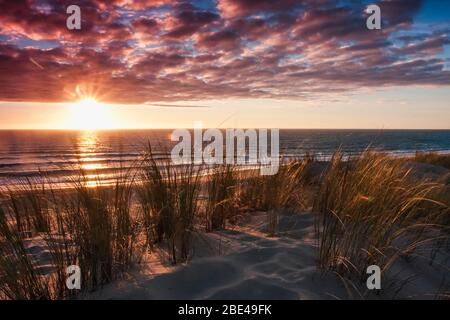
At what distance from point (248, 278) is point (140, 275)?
798 mm

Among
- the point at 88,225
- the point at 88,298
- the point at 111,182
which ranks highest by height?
the point at 111,182

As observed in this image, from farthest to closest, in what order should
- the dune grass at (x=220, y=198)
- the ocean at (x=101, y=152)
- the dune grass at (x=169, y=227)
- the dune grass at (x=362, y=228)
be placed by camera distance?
the dune grass at (x=220, y=198), the ocean at (x=101, y=152), the dune grass at (x=362, y=228), the dune grass at (x=169, y=227)

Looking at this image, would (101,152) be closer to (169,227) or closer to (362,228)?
(169,227)

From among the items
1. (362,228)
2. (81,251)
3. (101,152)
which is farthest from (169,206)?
(101,152)

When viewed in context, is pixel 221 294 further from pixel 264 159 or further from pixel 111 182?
pixel 264 159

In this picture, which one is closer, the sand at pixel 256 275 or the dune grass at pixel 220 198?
the sand at pixel 256 275

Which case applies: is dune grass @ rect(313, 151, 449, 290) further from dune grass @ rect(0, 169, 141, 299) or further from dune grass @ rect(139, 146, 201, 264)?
dune grass @ rect(0, 169, 141, 299)

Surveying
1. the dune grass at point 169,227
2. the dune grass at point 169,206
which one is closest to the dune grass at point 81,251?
the dune grass at point 169,227

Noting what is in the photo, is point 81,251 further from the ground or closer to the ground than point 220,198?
closer to the ground

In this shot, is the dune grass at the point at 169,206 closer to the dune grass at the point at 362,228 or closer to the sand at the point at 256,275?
the sand at the point at 256,275

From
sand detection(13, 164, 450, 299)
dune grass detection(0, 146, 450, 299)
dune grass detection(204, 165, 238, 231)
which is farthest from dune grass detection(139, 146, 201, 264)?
dune grass detection(204, 165, 238, 231)
